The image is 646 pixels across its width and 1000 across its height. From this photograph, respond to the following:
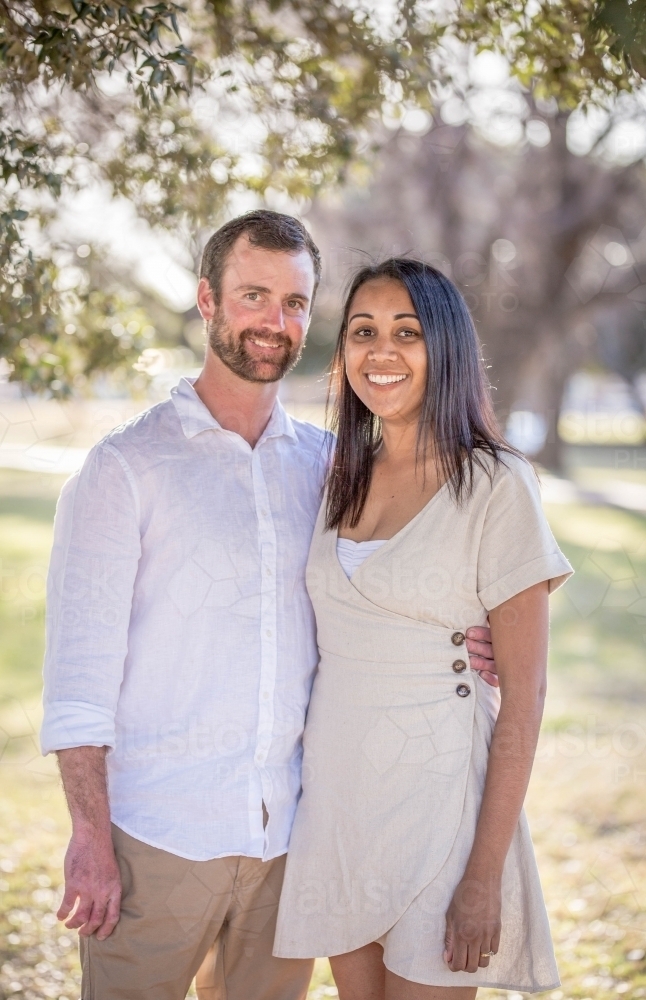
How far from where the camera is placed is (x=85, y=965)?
2.27 metres

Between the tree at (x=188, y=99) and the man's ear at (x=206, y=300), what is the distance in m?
0.56

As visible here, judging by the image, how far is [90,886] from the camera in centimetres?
216

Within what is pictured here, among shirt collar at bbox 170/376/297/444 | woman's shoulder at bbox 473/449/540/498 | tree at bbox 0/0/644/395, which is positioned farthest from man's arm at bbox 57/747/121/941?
tree at bbox 0/0/644/395

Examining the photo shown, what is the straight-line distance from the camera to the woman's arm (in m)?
2.07

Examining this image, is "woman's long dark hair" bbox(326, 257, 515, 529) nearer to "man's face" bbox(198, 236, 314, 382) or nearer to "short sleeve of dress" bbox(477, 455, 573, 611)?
"short sleeve of dress" bbox(477, 455, 573, 611)

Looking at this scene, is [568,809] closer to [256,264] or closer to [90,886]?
[90,886]

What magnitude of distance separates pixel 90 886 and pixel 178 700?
1.45ft

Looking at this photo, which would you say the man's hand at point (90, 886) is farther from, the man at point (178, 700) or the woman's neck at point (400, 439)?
the woman's neck at point (400, 439)

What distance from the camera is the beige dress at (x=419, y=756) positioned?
83.5 inches

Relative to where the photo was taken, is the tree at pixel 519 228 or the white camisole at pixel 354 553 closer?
the white camisole at pixel 354 553

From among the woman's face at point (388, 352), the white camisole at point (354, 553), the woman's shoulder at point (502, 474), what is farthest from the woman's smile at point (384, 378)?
the white camisole at point (354, 553)

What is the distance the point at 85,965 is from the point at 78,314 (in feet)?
8.98

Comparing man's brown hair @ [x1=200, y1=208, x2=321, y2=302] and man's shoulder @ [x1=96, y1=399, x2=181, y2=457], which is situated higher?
man's brown hair @ [x1=200, y1=208, x2=321, y2=302]

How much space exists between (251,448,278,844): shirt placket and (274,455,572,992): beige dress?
0.45ft
